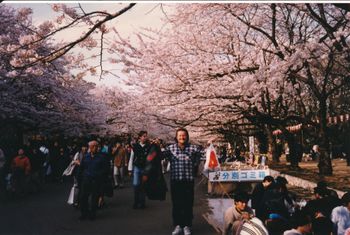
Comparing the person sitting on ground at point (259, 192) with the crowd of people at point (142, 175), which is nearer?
the person sitting on ground at point (259, 192)

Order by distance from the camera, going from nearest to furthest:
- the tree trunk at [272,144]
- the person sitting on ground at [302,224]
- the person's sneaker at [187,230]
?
the person sitting on ground at [302,224] < the person's sneaker at [187,230] < the tree trunk at [272,144]

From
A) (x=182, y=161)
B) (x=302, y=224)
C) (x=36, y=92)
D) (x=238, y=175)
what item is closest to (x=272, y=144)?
(x=238, y=175)

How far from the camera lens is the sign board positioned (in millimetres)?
12227

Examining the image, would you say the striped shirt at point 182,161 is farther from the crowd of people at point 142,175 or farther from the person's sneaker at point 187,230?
the person's sneaker at point 187,230

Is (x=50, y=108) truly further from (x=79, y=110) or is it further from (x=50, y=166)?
(x=50, y=166)

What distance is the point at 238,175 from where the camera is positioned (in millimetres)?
12305

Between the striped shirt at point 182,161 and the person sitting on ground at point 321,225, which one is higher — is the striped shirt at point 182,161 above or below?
above

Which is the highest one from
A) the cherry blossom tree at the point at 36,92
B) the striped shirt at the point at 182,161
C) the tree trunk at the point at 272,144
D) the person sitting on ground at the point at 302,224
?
the cherry blossom tree at the point at 36,92

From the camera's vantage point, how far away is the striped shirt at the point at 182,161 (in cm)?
→ 706

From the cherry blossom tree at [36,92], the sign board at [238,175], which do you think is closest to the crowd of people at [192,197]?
the sign board at [238,175]

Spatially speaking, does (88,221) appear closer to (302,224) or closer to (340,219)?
(340,219)

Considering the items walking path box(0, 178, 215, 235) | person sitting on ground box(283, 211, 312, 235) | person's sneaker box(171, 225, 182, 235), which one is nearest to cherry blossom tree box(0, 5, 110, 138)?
walking path box(0, 178, 215, 235)

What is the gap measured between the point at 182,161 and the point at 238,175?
5.54 meters

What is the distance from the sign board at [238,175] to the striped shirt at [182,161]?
5367 millimetres
